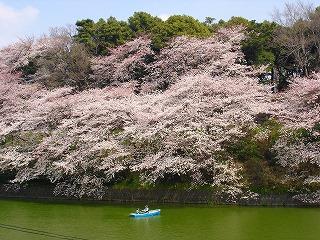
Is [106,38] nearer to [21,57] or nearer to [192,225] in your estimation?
[21,57]

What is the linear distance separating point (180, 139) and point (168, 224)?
215 inches

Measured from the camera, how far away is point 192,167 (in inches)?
871

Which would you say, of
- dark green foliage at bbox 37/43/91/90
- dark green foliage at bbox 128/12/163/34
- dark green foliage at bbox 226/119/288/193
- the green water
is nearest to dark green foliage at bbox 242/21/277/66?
dark green foliage at bbox 226/119/288/193

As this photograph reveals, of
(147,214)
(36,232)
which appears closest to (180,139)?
(147,214)

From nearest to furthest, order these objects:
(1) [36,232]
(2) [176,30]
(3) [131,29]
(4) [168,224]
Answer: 1. (1) [36,232]
2. (4) [168,224]
3. (2) [176,30]
4. (3) [131,29]

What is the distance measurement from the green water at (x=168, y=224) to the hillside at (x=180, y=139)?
1975mm

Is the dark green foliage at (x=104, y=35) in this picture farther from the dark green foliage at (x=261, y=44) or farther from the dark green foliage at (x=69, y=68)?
the dark green foliage at (x=261, y=44)

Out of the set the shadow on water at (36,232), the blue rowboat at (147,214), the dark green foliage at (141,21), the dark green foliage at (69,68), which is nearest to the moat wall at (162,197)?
the blue rowboat at (147,214)

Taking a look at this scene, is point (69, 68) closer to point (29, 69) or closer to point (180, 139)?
point (29, 69)

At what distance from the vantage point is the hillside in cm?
2195

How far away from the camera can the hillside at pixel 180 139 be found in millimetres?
21953

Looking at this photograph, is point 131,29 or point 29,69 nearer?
point 131,29

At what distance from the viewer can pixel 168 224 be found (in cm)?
1839

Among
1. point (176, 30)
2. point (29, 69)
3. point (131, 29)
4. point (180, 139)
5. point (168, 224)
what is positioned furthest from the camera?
point (29, 69)
